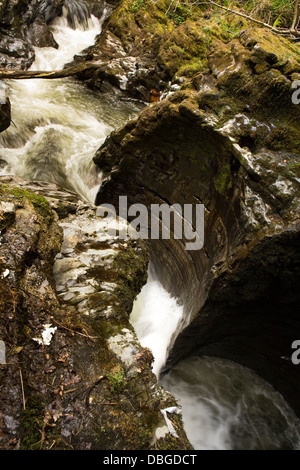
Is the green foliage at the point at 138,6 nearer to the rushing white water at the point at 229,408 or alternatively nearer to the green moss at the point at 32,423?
the rushing white water at the point at 229,408

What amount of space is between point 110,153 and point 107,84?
498cm

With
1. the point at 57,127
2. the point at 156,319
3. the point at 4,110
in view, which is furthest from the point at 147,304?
the point at 57,127

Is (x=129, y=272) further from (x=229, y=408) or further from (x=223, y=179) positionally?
(x=229, y=408)

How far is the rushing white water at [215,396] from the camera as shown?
14.2 feet

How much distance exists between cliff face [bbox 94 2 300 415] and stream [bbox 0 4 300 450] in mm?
545

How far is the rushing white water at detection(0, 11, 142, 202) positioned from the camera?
18.9 feet

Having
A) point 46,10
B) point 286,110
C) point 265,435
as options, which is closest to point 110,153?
point 286,110

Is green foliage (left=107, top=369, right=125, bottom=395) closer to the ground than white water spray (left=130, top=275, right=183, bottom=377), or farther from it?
farther from it

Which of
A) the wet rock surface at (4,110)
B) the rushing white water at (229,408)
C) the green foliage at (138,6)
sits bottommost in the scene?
the rushing white water at (229,408)

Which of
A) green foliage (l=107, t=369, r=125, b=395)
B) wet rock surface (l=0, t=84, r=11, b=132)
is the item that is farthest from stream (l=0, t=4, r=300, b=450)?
green foliage (l=107, t=369, r=125, b=395)

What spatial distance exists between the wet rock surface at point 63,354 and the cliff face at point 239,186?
135 cm

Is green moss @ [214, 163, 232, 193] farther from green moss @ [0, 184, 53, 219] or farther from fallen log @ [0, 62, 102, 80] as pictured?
fallen log @ [0, 62, 102, 80]

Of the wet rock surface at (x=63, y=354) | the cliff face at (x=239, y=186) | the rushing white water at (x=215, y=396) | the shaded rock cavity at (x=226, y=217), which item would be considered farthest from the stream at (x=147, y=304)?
the wet rock surface at (x=63, y=354)

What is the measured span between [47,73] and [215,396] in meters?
9.76
